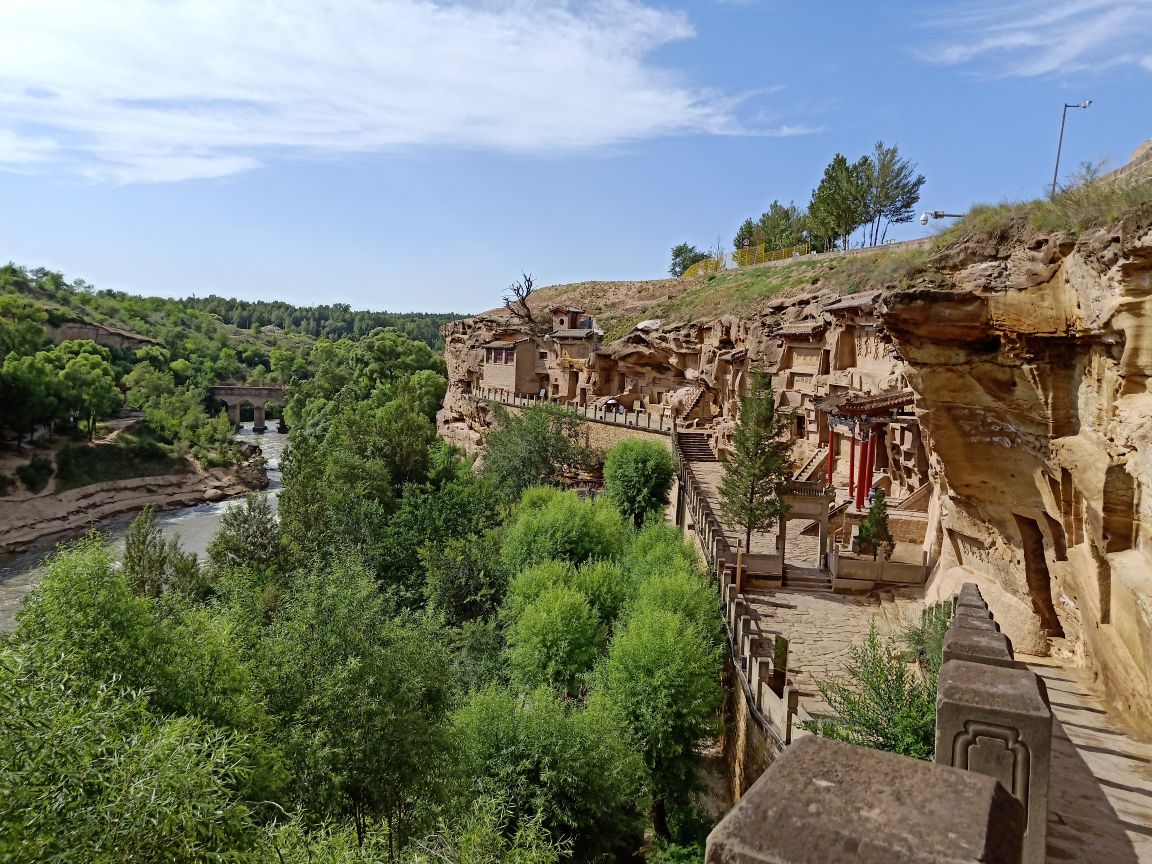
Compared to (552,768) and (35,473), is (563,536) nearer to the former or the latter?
(552,768)

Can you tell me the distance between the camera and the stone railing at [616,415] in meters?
38.9

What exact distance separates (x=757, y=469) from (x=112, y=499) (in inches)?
1780

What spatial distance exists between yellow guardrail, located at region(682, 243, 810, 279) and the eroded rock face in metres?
46.2

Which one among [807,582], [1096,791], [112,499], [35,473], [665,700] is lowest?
[112,499]

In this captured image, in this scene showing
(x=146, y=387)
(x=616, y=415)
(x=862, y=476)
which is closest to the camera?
(x=862, y=476)

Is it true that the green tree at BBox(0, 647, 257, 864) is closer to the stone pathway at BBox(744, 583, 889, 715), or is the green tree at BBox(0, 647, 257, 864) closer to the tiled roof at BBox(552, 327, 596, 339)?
the stone pathway at BBox(744, 583, 889, 715)

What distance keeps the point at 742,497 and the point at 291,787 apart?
1370 cm

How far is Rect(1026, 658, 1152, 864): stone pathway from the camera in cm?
655

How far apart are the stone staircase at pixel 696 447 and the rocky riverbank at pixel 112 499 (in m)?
34.4

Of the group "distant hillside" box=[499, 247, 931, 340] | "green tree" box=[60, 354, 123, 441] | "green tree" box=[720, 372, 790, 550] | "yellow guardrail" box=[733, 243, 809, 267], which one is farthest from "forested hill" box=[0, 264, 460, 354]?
"green tree" box=[720, 372, 790, 550]

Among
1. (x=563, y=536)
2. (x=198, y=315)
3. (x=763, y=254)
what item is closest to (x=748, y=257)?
(x=763, y=254)

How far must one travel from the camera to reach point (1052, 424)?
1099 cm

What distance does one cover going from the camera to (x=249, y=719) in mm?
10828

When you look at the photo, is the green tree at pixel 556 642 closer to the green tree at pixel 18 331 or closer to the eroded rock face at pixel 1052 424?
the eroded rock face at pixel 1052 424
